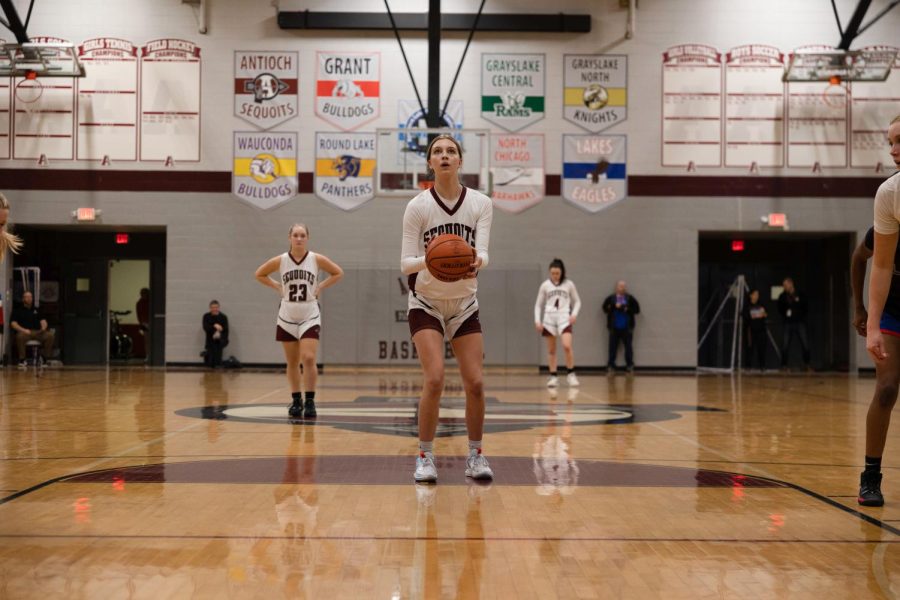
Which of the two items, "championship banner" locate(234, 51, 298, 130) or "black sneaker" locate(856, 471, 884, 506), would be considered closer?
"black sneaker" locate(856, 471, 884, 506)

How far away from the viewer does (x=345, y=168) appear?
61.5 feet

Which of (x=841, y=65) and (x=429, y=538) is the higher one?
(x=841, y=65)

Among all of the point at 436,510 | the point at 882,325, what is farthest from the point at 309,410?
the point at 882,325

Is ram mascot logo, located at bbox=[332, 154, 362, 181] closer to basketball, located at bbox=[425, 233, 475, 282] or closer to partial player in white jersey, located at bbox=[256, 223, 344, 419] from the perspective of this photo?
partial player in white jersey, located at bbox=[256, 223, 344, 419]

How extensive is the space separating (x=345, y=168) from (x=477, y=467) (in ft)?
47.6

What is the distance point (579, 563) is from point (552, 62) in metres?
16.9

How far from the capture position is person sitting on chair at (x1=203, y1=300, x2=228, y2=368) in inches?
722

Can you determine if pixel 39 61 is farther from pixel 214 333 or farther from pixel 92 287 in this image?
pixel 214 333

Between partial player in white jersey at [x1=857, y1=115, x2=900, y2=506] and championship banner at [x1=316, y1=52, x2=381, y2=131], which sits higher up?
championship banner at [x1=316, y1=52, x2=381, y2=131]

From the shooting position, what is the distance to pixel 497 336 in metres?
18.7

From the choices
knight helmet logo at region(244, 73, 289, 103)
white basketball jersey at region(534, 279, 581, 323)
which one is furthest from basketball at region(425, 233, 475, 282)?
knight helmet logo at region(244, 73, 289, 103)

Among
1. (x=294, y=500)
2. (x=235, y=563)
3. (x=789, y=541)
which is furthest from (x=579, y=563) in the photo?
(x=294, y=500)

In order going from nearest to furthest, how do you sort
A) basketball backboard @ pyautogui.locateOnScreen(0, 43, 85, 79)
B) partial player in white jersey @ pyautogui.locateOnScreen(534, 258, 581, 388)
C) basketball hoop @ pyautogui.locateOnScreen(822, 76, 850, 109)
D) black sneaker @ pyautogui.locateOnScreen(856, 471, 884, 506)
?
1. black sneaker @ pyautogui.locateOnScreen(856, 471, 884, 506)
2. partial player in white jersey @ pyautogui.locateOnScreen(534, 258, 581, 388)
3. basketball backboard @ pyautogui.locateOnScreen(0, 43, 85, 79)
4. basketball hoop @ pyautogui.locateOnScreen(822, 76, 850, 109)

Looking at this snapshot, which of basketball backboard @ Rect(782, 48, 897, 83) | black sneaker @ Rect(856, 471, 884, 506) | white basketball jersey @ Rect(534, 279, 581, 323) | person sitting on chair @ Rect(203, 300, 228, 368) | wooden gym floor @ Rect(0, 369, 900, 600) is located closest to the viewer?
wooden gym floor @ Rect(0, 369, 900, 600)
